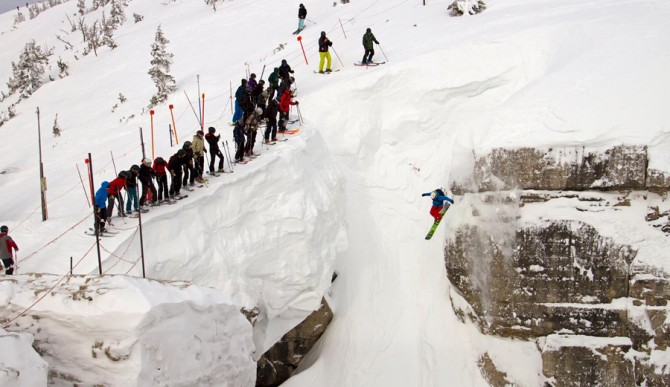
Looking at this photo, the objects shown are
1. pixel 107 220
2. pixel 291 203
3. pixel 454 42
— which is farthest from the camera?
pixel 454 42

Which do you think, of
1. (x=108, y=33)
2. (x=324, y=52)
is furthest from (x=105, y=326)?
(x=108, y=33)

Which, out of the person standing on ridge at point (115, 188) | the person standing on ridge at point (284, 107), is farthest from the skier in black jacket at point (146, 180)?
the person standing on ridge at point (284, 107)

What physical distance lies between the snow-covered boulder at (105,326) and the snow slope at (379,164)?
2593 mm

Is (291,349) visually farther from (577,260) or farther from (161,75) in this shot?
(161,75)

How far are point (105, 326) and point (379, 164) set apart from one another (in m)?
10.4

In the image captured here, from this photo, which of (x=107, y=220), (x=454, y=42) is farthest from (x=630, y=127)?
(x=107, y=220)

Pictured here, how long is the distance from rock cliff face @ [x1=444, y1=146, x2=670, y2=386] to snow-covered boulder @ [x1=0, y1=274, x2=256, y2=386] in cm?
748

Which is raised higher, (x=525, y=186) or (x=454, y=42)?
(x=454, y=42)

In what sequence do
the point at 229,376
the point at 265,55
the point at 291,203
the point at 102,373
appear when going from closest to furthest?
the point at 102,373, the point at 229,376, the point at 291,203, the point at 265,55

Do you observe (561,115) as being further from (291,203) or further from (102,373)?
(102,373)

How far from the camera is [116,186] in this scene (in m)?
12.0

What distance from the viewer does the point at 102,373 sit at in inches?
311

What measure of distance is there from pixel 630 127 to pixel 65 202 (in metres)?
12.1

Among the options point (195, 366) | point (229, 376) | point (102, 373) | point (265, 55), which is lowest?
point (229, 376)
